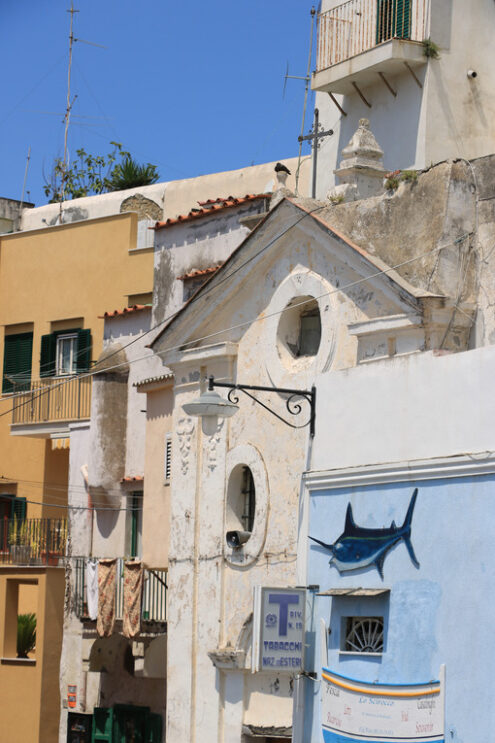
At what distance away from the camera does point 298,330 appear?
22.9 m

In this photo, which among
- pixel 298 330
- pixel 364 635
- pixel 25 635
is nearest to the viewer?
pixel 364 635

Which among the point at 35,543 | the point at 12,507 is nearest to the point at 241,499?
the point at 35,543

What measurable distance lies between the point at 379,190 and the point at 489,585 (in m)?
6.94

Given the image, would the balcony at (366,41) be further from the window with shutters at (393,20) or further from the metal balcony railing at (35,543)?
the metal balcony railing at (35,543)

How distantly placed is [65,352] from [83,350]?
79 cm

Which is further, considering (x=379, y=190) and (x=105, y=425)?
(x=105, y=425)

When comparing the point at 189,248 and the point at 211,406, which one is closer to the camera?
the point at 211,406

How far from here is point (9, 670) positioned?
32.0 metres

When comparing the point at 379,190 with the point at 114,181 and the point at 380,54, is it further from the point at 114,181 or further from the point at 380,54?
the point at 114,181

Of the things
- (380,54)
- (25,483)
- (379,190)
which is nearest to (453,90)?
(380,54)

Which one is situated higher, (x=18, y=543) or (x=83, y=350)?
(x=83, y=350)

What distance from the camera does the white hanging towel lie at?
2884cm

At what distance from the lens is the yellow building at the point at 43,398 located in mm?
31281

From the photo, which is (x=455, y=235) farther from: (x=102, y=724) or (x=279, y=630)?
(x=102, y=724)
